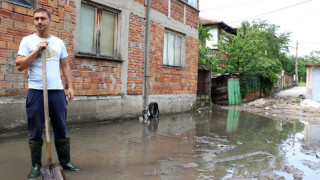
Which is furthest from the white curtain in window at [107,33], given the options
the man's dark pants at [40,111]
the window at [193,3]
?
the window at [193,3]

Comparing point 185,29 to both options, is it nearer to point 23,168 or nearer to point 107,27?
point 107,27

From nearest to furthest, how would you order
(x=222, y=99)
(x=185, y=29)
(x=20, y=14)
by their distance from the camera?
(x=20, y=14)
(x=185, y=29)
(x=222, y=99)

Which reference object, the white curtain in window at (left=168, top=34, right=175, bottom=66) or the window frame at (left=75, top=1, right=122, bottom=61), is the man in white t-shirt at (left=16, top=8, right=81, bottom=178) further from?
the white curtain in window at (left=168, top=34, right=175, bottom=66)

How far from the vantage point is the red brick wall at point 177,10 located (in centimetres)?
968

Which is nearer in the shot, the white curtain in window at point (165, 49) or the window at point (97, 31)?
the window at point (97, 31)

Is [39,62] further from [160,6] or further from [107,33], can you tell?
[160,6]

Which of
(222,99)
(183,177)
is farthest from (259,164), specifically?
(222,99)

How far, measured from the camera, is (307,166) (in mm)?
3660

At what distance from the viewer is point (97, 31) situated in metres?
6.79

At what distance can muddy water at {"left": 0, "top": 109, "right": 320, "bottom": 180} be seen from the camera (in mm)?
3170

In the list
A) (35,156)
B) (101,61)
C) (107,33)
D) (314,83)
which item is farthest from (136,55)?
(314,83)

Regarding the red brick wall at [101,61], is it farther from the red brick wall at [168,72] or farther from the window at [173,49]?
the window at [173,49]

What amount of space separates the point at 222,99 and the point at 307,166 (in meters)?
11.5

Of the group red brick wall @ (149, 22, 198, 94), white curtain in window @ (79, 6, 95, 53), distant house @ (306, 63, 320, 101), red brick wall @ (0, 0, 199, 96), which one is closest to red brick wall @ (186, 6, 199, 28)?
red brick wall @ (0, 0, 199, 96)
